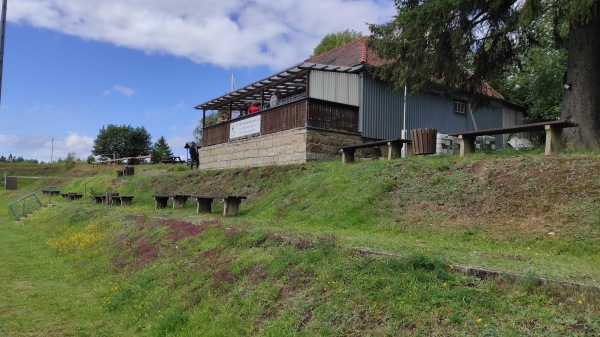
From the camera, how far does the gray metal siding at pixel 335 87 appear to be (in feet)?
57.3

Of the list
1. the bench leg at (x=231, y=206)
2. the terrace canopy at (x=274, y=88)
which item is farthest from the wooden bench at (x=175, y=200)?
the terrace canopy at (x=274, y=88)

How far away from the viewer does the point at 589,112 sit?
10891 mm

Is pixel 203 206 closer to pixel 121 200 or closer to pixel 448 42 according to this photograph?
pixel 121 200

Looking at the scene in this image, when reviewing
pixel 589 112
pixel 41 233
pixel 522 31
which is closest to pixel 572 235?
pixel 589 112

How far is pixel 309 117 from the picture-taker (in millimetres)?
16062

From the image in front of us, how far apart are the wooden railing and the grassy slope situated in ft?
12.1

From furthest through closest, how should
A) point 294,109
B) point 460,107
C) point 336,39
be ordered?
point 336,39
point 460,107
point 294,109

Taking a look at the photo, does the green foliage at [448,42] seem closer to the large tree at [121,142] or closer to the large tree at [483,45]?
the large tree at [483,45]

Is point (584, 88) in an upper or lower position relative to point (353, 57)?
lower

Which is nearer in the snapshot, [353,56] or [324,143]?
[324,143]

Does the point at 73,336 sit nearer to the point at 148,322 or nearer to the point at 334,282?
the point at 148,322

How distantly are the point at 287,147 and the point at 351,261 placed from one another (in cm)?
1143

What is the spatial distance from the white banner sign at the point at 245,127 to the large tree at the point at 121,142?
54414mm

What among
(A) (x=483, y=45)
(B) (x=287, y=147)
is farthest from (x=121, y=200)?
(A) (x=483, y=45)
